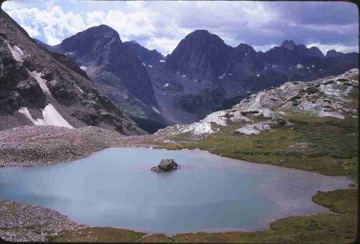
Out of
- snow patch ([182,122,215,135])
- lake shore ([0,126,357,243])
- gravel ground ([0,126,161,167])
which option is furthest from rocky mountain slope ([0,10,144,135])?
snow patch ([182,122,215,135])

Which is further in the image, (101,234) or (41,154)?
(41,154)

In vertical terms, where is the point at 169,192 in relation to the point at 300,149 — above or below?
below

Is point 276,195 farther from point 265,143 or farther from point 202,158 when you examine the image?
point 265,143

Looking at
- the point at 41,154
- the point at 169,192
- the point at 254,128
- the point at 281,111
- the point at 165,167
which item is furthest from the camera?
the point at 281,111

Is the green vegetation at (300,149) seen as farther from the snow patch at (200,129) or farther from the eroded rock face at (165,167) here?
the eroded rock face at (165,167)

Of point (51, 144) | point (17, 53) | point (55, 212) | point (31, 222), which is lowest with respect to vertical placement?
point (31, 222)

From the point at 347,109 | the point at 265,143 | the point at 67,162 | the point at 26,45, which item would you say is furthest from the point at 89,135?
the point at 26,45

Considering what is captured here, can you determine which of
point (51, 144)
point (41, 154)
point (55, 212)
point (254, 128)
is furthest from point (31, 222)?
point (254, 128)

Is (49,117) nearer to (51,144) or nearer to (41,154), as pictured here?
(51,144)
